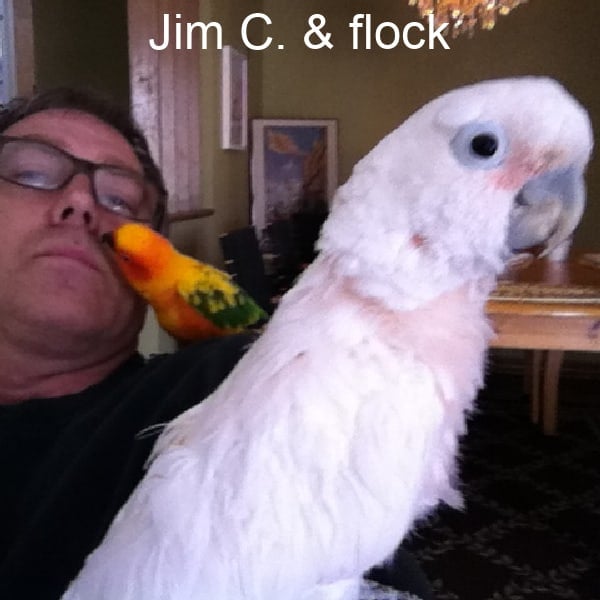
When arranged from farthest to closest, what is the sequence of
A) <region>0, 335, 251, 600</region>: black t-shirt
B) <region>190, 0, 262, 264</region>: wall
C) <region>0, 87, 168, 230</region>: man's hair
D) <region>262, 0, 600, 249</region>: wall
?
1. <region>262, 0, 600, 249</region>: wall
2. <region>190, 0, 262, 264</region>: wall
3. <region>0, 87, 168, 230</region>: man's hair
4. <region>0, 335, 251, 600</region>: black t-shirt

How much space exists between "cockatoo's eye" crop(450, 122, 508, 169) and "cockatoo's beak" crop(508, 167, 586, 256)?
24 millimetres

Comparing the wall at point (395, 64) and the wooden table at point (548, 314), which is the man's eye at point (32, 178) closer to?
the wooden table at point (548, 314)

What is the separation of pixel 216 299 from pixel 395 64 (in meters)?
2.45

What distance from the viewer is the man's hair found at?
87 centimetres

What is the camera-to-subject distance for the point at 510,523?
5.95 feet

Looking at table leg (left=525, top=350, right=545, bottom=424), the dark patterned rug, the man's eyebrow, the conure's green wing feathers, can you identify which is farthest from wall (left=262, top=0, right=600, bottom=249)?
the man's eyebrow

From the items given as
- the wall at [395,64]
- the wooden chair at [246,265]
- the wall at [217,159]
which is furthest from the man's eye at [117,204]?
the wall at [395,64]

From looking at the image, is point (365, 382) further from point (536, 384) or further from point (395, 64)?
point (395, 64)

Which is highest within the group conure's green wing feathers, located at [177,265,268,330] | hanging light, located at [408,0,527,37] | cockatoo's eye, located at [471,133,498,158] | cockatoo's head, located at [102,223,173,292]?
hanging light, located at [408,0,527,37]

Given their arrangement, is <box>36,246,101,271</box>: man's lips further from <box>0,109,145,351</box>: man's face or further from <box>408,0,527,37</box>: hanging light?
<box>408,0,527,37</box>: hanging light

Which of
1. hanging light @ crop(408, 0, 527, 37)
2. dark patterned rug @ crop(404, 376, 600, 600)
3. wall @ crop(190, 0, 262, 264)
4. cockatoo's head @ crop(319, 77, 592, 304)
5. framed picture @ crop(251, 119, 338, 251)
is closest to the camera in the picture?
cockatoo's head @ crop(319, 77, 592, 304)

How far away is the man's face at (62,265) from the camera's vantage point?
750mm

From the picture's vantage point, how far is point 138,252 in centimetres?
76

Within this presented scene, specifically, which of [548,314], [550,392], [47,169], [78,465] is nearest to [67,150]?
[47,169]
